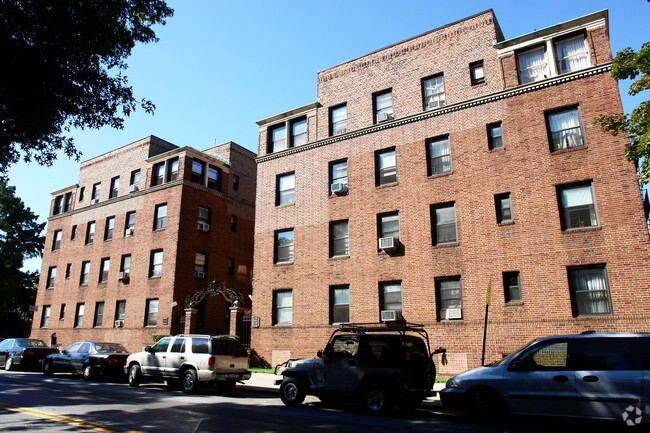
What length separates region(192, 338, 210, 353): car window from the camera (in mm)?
14625

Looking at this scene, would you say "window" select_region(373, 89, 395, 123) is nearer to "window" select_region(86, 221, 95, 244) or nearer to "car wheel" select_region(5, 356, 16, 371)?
"car wheel" select_region(5, 356, 16, 371)

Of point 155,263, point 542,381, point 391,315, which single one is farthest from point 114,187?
point 542,381

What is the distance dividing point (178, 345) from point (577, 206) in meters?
15.5

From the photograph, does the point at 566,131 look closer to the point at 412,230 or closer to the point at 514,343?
the point at 412,230

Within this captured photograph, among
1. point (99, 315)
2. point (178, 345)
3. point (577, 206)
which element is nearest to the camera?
point (178, 345)

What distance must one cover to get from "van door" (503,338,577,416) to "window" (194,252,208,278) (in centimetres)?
2338

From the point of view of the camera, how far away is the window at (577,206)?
16312 mm

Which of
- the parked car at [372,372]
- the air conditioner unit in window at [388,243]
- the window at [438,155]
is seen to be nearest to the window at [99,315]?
the air conditioner unit in window at [388,243]

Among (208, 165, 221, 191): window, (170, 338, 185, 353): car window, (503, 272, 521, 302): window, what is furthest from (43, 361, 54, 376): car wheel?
(503, 272, 521, 302): window

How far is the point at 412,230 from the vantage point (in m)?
19.7

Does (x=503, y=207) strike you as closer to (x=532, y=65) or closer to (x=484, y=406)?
(x=532, y=65)

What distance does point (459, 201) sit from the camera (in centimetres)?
1881

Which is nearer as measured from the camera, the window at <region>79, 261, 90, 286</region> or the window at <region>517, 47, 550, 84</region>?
the window at <region>517, 47, 550, 84</region>

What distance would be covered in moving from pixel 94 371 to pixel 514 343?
54.9 feet
